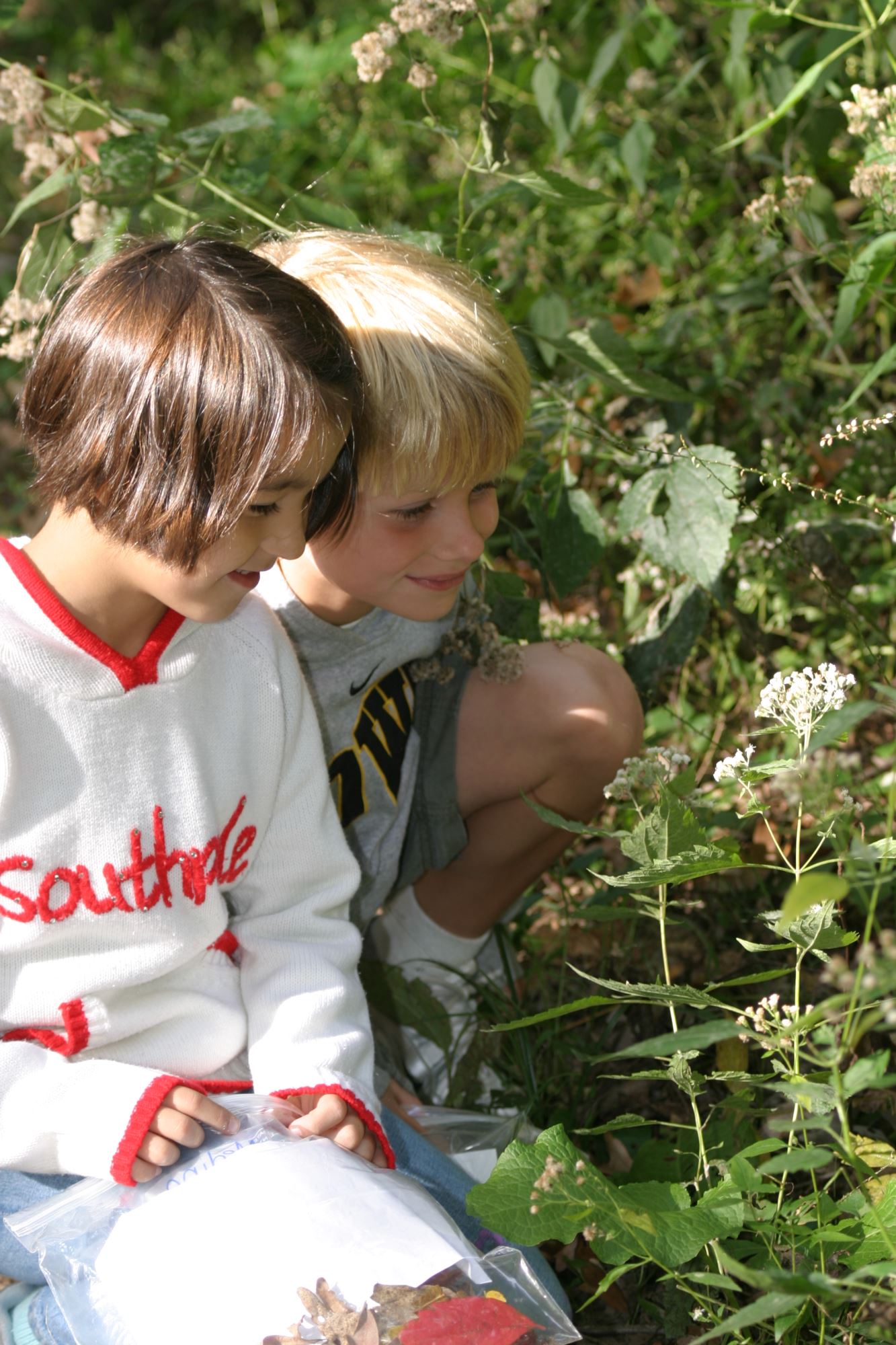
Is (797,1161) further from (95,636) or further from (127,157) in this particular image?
(127,157)

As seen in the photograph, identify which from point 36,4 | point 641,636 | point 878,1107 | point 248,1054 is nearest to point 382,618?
point 641,636

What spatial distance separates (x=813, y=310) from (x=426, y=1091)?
144 cm

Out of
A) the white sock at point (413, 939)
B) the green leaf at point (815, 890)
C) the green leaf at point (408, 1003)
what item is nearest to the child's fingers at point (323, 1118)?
the green leaf at point (408, 1003)

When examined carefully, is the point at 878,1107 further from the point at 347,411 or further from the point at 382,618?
the point at 347,411

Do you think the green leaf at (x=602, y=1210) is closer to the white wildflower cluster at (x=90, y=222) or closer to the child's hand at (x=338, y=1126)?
the child's hand at (x=338, y=1126)

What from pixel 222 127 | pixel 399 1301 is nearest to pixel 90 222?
pixel 222 127

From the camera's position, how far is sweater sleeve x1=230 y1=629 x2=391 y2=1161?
1.54 m

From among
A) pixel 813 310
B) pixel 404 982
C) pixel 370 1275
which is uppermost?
pixel 813 310

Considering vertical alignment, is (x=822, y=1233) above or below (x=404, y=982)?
above

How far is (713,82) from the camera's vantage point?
293cm

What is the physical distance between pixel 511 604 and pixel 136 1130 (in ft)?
3.06

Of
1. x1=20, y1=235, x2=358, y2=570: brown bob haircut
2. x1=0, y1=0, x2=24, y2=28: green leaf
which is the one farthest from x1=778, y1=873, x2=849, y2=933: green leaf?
x1=0, y1=0, x2=24, y2=28: green leaf

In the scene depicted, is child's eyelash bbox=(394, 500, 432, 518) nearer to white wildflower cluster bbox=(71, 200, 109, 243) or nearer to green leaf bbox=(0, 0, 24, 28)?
white wildflower cluster bbox=(71, 200, 109, 243)

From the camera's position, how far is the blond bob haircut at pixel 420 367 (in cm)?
159
